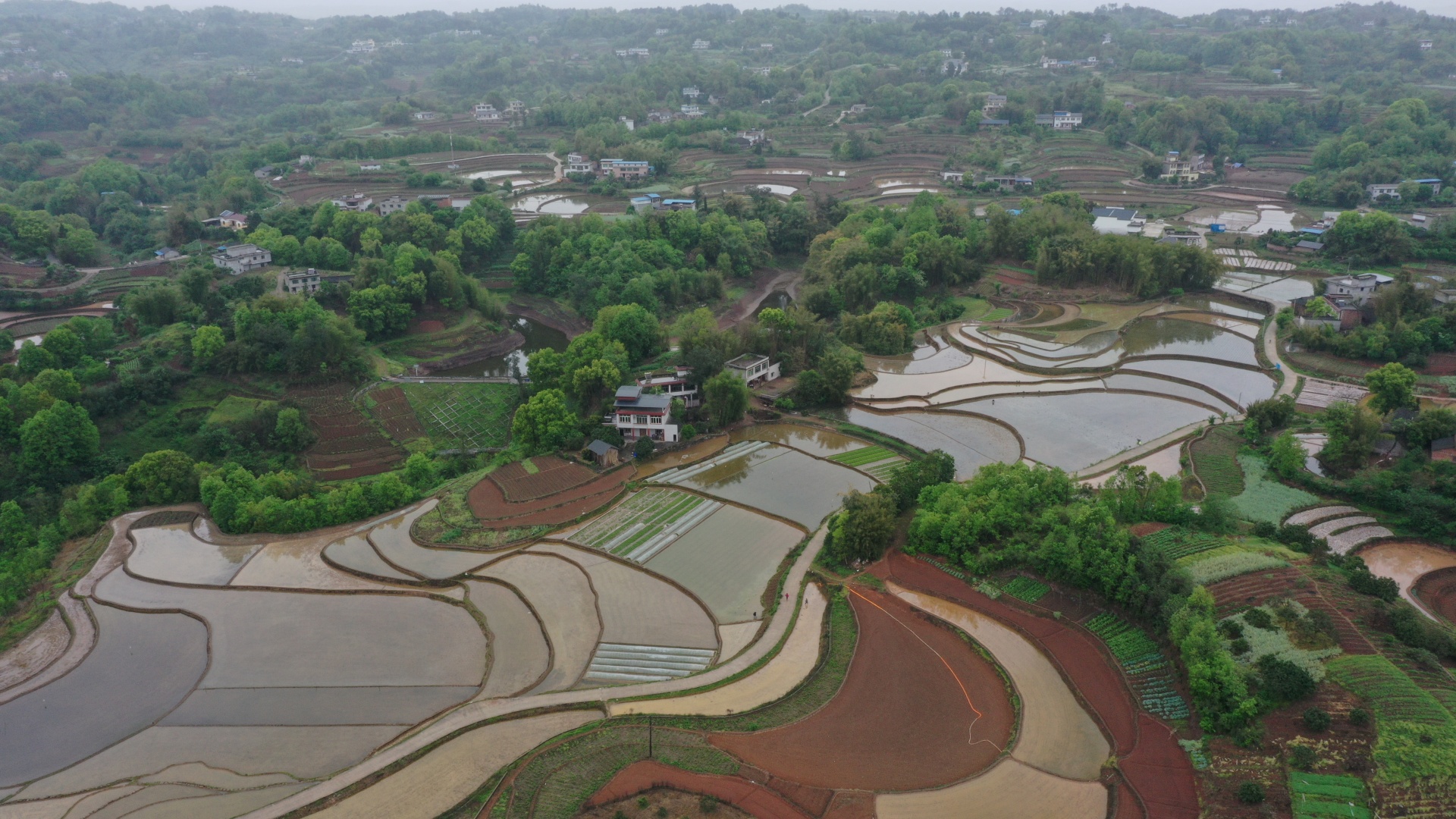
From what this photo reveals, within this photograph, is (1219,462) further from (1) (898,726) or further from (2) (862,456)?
(1) (898,726)

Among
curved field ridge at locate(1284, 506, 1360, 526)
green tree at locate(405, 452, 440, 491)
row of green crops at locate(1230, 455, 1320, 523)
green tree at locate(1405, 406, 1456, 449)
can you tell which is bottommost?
green tree at locate(405, 452, 440, 491)

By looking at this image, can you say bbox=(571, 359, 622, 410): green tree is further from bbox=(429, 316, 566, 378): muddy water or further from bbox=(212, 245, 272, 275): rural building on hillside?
bbox=(212, 245, 272, 275): rural building on hillside

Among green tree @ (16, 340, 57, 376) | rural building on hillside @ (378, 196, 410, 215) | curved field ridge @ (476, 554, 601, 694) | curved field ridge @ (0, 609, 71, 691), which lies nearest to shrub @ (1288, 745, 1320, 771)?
curved field ridge @ (476, 554, 601, 694)

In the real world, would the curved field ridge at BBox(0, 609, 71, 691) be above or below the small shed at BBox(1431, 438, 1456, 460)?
below

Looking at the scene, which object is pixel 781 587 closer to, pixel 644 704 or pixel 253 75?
pixel 644 704

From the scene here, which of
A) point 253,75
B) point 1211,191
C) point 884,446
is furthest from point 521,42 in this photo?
point 884,446

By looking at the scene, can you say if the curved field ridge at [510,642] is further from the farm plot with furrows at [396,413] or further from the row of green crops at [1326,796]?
the row of green crops at [1326,796]

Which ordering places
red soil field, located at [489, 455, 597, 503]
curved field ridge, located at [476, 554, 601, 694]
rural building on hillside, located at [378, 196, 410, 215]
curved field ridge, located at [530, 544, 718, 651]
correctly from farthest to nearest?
rural building on hillside, located at [378, 196, 410, 215] → red soil field, located at [489, 455, 597, 503] → curved field ridge, located at [530, 544, 718, 651] → curved field ridge, located at [476, 554, 601, 694]
